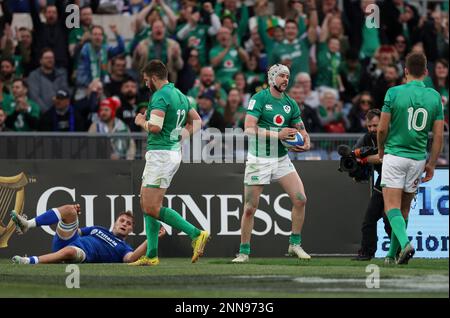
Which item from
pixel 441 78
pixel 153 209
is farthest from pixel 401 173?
pixel 441 78

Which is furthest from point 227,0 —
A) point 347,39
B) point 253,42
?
point 347,39

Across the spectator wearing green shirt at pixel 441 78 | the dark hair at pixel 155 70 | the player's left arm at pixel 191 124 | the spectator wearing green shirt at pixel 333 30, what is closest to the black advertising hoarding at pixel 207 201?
the player's left arm at pixel 191 124

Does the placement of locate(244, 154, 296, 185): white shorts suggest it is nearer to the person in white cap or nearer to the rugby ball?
the person in white cap

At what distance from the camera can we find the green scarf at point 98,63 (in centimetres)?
1891

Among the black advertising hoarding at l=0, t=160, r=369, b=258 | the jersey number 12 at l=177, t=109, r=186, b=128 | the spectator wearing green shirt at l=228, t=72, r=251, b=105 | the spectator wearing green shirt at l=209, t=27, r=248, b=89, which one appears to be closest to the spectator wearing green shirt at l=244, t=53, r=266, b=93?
the spectator wearing green shirt at l=209, t=27, r=248, b=89

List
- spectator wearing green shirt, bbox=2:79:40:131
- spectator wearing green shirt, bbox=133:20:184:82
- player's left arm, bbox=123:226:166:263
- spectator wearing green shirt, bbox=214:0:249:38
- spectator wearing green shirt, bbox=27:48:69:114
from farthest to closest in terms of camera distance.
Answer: spectator wearing green shirt, bbox=214:0:249:38 < spectator wearing green shirt, bbox=133:20:184:82 < spectator wearing green shirt, bbox=27:48:69:114 < spectator wearing green shirt, bbox=2:79:40:131 < player's left arm, bbox=123:226:166:263

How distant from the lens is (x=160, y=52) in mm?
19234

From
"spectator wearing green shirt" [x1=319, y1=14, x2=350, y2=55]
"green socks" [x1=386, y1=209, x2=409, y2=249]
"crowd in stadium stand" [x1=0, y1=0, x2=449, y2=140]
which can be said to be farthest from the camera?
"spectator wearing green shirt" [x1=319, y1=14, x2=350, y2=55]

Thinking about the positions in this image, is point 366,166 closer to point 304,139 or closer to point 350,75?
point 304,139

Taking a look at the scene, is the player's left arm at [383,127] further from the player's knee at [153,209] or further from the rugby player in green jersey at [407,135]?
the player's knee at [153,209]

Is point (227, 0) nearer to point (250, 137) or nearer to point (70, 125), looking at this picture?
point (70, 125)

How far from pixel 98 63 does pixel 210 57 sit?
1.94 meters

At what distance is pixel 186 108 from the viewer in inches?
521

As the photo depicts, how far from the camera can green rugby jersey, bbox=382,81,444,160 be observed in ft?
40.4
